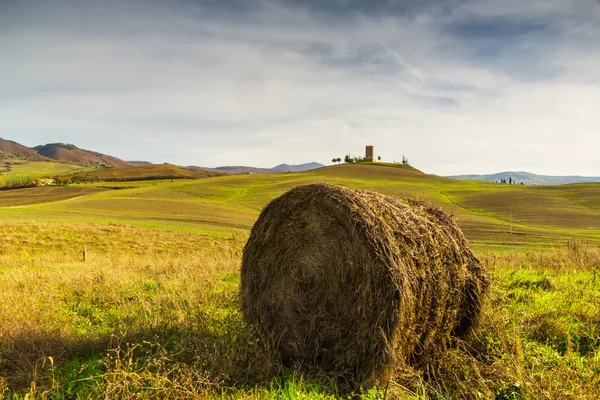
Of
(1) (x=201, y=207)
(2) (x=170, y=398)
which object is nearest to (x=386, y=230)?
(2) (x=170, y=398)

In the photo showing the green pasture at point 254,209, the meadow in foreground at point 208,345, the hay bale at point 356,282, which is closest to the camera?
the meadow in foreground at point 208,345

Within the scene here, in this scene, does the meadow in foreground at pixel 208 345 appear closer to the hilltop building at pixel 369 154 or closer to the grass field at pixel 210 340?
the grass field at pixel 210 340

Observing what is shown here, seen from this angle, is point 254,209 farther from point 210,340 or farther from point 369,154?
point 369,154

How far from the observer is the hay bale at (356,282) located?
452cm

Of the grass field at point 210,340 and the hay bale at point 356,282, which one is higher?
the hay bale at point 356,282

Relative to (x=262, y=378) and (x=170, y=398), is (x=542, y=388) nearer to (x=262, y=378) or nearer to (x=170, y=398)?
(x=262, y=378)

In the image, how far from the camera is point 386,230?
4605 millimetres

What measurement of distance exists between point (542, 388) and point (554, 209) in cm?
5272

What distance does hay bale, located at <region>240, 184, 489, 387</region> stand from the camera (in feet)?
14.8

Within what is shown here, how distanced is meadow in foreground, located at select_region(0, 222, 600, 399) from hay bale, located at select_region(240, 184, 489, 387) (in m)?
0.34

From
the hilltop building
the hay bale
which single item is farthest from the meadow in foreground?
the hilltop building

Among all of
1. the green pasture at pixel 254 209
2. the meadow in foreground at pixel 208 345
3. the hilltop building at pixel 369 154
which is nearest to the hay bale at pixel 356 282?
the meadow in foreground at pixel 208 345

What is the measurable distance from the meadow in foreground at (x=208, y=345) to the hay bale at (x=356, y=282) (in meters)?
0.34

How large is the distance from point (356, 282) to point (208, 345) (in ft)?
6.57
